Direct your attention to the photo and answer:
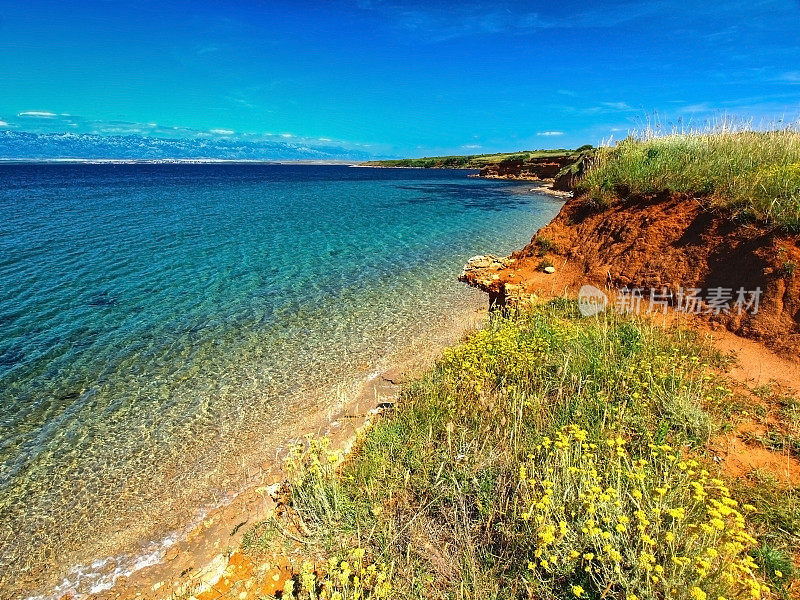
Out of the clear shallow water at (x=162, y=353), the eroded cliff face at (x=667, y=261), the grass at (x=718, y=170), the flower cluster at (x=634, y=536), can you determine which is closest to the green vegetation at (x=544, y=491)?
the flower cluster at (x=634, y=536)

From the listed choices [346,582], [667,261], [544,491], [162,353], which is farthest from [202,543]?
[667,261]

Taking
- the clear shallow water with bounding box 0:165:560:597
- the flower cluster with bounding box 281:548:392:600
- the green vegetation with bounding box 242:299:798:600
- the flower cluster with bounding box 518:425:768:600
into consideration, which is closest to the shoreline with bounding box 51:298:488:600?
the clear shallow water with bounding box 0:165:560:597

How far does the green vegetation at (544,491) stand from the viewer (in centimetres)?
362

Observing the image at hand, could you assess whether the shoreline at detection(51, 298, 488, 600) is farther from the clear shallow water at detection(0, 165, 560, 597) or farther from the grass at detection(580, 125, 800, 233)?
the grass at detection(580, 125, 800, 233)

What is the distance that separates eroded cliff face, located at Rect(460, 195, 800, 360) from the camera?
344 inches

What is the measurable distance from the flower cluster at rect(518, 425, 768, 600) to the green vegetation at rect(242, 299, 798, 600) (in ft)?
0.07

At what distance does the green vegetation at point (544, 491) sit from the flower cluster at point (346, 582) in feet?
0.09

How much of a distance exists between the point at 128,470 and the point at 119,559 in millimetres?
1776

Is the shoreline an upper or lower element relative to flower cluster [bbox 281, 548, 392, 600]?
lower

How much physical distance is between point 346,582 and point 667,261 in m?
11.8

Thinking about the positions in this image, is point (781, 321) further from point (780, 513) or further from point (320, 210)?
point (320, 210)

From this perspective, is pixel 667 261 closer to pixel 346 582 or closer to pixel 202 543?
pixel 346 582

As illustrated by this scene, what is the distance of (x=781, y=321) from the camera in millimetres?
8469

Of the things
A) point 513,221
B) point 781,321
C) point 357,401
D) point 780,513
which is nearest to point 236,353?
point 357,401
